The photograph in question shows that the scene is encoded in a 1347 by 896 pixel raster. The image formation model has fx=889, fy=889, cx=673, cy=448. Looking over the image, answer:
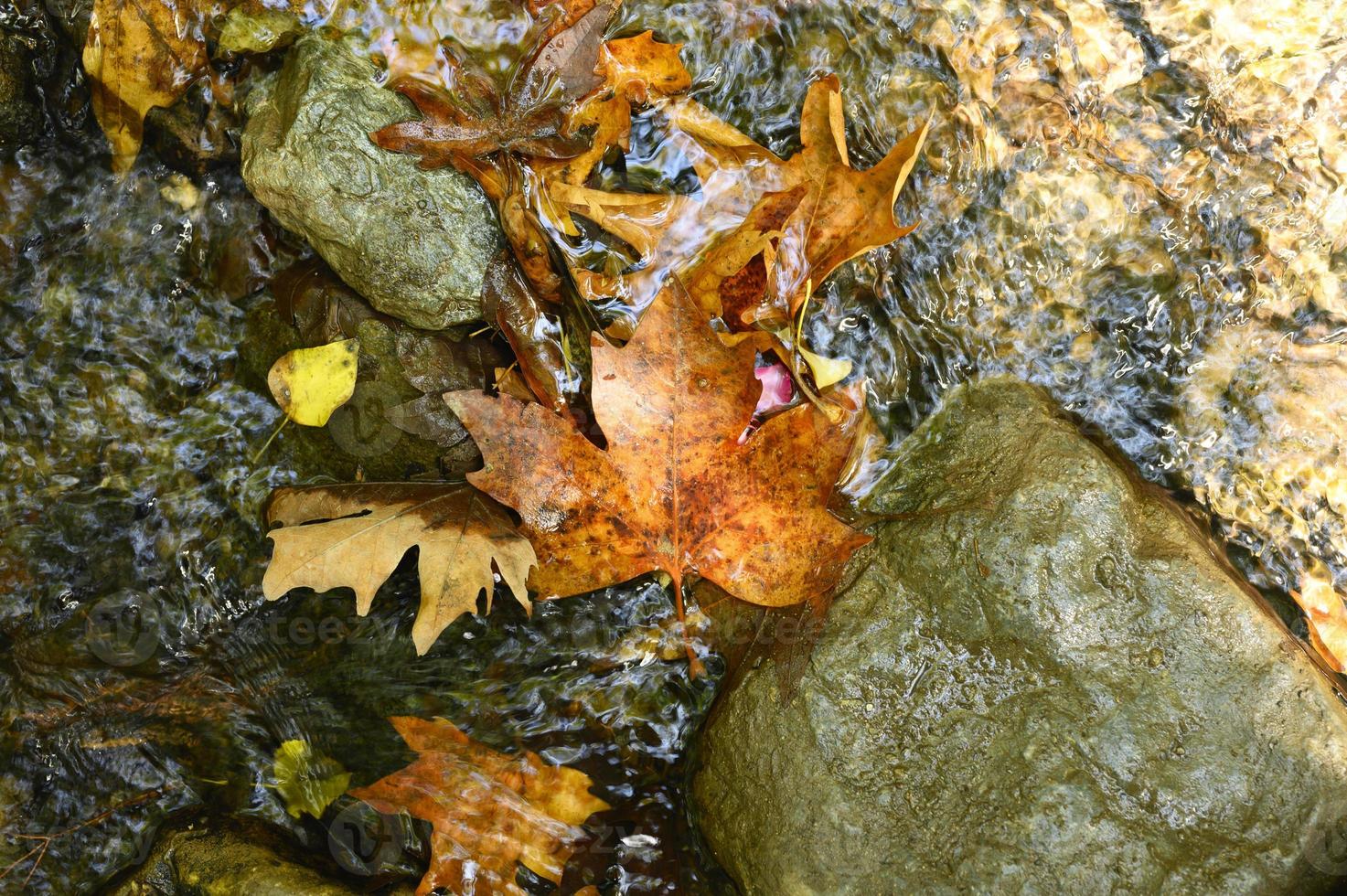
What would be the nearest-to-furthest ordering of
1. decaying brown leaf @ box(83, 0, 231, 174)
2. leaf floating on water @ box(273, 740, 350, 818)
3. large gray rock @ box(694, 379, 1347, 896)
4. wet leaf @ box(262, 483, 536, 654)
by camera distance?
1. large gray rock @ box(694, 379, 1347, 896)
2. wet leaf @ box(262, 483, 536, 654)
3. decaying brown leaf @ box(83, 0, 231, 174)
4. leaf floating on water @ box(273, 740, 350, 818)

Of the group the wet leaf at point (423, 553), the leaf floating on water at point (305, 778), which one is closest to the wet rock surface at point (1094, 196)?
the wet leaf at point (423, 553)

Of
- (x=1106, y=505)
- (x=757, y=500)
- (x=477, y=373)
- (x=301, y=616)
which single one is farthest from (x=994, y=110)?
(x=301, y=616)

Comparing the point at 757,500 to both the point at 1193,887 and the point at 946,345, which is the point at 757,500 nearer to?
the point at 946,345

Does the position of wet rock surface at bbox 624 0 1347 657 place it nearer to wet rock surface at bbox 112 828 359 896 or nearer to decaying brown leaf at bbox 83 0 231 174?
decaying brown leaf at bbox 83 0 231 174

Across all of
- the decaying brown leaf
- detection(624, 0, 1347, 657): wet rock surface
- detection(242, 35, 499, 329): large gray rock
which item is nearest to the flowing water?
detection(624, 0, 1347, 657): wet rock surface

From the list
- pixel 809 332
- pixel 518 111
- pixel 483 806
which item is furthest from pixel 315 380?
pixel 809 332
